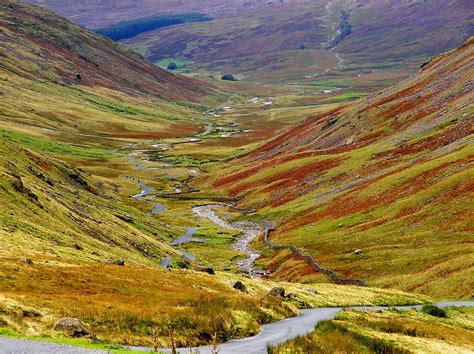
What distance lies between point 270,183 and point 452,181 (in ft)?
239

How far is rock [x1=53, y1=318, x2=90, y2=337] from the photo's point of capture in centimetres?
3516

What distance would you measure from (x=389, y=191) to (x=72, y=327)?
8995cm

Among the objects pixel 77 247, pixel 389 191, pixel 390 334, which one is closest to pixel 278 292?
pixel 390 334

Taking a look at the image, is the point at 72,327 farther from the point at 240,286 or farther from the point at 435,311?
the point at 435,311

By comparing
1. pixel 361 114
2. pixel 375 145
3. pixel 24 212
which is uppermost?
pixel 361 114

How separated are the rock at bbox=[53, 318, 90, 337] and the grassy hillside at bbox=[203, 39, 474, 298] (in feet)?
158

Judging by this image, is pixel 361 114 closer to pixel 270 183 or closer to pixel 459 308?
pixel 270 183

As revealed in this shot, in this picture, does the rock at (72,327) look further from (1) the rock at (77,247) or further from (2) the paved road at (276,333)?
(1) the rock at (77,247)

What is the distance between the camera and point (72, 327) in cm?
3538

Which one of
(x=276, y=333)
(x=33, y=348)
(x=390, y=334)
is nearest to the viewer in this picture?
(x=33, y=348)

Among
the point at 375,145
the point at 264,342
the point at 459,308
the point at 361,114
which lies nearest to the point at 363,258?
the point at 459,308

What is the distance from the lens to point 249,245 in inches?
4943

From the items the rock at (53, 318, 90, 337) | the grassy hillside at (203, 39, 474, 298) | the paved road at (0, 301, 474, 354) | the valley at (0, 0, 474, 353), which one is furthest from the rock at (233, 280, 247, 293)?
the rock at (53, 318, 90, 337)

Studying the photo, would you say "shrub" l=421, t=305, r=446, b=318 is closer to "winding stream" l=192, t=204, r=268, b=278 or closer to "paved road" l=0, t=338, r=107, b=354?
"paved road" l=0, t=338, r=107, b=354
